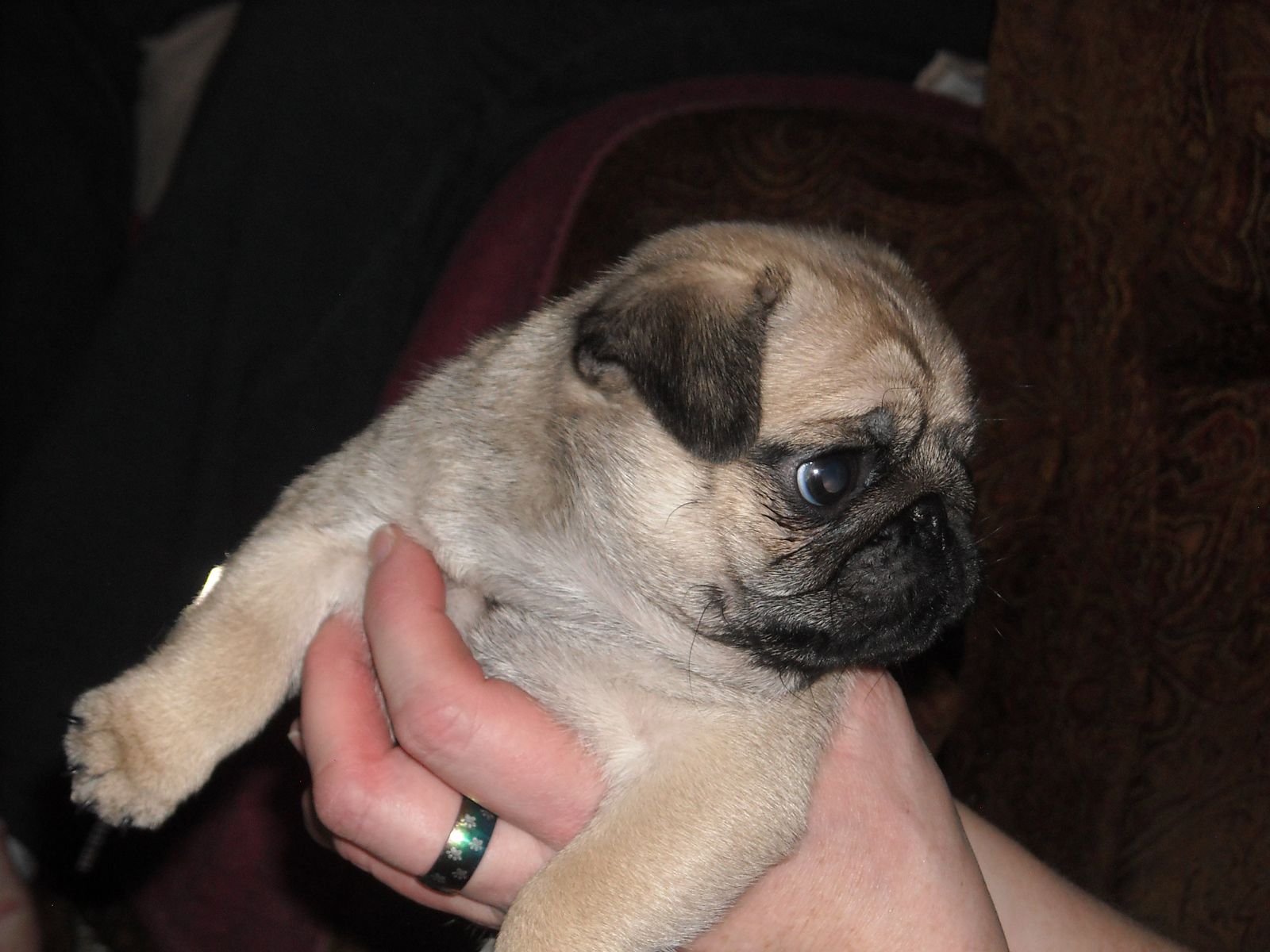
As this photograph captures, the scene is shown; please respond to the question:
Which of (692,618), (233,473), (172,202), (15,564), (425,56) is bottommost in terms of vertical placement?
(15,564)

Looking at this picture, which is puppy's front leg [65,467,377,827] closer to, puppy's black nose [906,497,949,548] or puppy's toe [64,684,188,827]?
puppy's toe [64,684,188,827]

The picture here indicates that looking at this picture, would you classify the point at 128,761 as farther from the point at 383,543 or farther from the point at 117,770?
the point at 383,543

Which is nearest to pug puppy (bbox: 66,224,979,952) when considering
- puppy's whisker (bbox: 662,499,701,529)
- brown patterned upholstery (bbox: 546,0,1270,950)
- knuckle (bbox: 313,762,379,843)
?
puppy's whisker (bbox: 662,499,701,529)

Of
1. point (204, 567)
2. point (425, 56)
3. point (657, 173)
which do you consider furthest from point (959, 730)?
point (425, 56)

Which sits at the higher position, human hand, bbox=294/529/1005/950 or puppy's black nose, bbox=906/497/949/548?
puppy's black nose, bbox=906/497/949/548

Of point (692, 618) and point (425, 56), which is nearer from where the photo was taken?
point (692, 618)

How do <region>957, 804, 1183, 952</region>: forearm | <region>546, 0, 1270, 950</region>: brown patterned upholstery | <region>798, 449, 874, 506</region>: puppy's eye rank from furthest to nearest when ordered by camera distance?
<region>546, 0, 1270, 950</region>: brown patterned upholstery → <region>957, 804, 1183, 952</region>: forearm → <region>798, 449, 874, 506</region>: puppy's eye

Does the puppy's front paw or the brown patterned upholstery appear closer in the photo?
the puppy's front paw

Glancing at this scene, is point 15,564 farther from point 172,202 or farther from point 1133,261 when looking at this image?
point 1133,261
